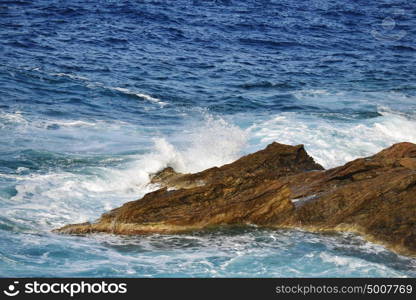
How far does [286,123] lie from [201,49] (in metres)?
8.95

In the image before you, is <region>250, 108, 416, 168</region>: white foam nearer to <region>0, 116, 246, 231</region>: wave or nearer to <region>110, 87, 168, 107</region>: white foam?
<region>0, 116, 246, 231</region>: wave

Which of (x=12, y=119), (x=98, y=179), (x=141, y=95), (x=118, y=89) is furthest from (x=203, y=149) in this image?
(x=118, y=89)

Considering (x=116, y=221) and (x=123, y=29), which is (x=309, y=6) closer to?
(x=123, y=29)

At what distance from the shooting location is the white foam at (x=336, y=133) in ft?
54.2

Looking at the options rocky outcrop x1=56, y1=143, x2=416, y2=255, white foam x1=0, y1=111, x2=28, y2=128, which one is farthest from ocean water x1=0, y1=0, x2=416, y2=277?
rocky outcrop x1=56, y1=143, x2=416, y2=255

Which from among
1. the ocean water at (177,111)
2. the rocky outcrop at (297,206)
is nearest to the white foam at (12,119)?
the ocean water at (177,111)

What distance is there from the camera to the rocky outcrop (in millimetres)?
10023

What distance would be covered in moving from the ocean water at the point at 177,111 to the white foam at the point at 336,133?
7 centimetres

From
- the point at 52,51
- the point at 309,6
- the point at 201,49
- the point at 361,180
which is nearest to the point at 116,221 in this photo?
the point at 361,180

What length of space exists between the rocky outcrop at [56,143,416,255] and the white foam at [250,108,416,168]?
454 centimetres

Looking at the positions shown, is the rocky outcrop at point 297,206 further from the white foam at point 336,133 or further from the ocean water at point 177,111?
the white foam at point 336,133

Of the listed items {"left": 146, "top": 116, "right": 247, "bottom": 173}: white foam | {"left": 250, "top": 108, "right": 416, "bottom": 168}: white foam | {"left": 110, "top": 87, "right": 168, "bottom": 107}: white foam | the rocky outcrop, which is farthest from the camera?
{"left": 110, "top": 87, "right": 168, "bottom": 107}: white foam

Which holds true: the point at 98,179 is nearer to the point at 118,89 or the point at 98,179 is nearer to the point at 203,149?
the point at 203,149

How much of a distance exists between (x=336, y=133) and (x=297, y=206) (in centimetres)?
789
